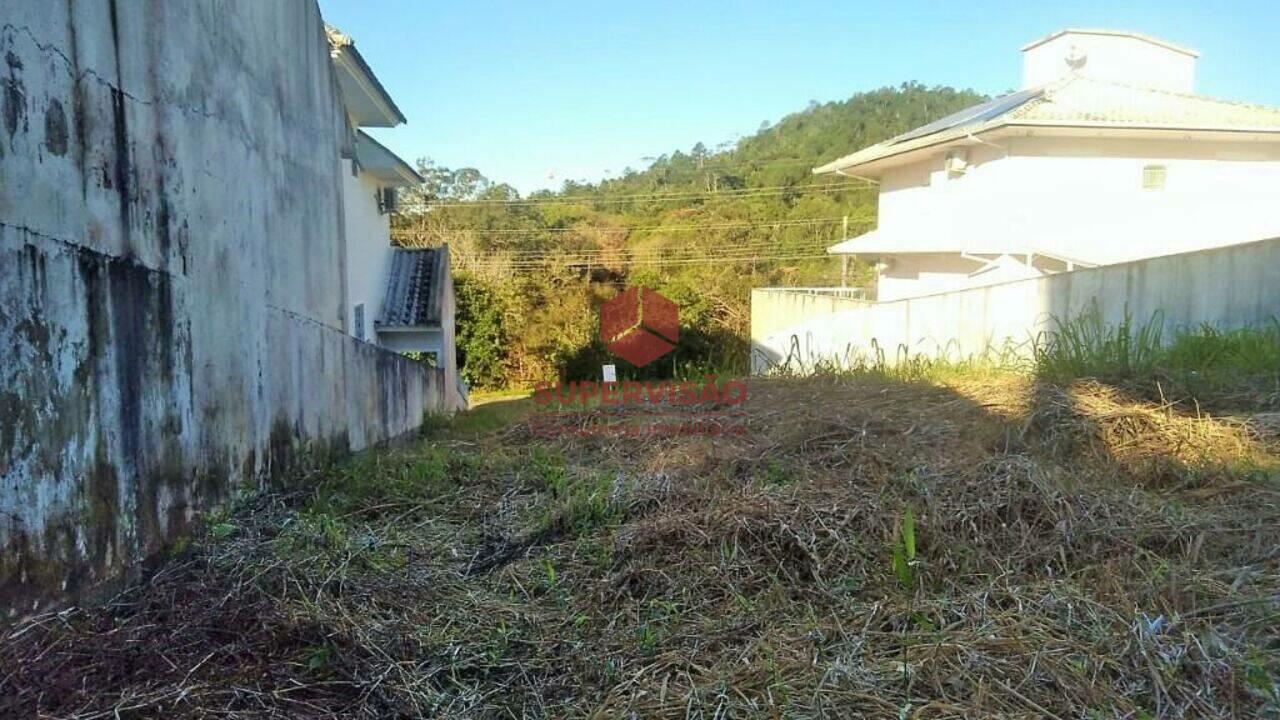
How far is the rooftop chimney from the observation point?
15.8 m

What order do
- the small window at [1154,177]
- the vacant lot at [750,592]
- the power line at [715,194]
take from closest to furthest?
the vacant lot at [750,592] < the small window at [1154,177] < the power line at [715,194]

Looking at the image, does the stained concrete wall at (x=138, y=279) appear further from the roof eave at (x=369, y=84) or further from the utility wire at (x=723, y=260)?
the utility wire at (x=723, y=260)

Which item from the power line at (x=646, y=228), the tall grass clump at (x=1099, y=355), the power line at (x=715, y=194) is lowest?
the tall grass clump at (x=1099, y=355)

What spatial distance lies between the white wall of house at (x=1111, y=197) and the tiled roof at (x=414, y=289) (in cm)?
968

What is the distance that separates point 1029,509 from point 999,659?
1.10m

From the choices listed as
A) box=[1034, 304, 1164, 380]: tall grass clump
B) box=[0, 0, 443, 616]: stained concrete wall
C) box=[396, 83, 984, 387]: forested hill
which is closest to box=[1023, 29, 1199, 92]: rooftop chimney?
box=[396, 83, 984, 387]: forested hill

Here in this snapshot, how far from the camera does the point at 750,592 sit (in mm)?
2578

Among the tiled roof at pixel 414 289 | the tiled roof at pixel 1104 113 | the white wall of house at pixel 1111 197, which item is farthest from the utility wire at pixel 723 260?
the white wall of house at pixel 1111 197

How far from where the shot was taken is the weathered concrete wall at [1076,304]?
264 inches

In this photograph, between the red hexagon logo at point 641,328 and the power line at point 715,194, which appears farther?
the power line at point 715,194

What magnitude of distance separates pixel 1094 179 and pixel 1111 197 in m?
0.52

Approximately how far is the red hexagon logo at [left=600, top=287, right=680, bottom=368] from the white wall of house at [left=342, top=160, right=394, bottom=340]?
439 cm

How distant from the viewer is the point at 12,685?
1.90 metres

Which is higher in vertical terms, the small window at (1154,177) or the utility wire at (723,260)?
the small window at (1154,177)
